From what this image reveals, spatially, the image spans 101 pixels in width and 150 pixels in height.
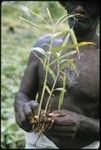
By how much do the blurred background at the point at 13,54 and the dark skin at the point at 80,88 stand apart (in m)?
0.19

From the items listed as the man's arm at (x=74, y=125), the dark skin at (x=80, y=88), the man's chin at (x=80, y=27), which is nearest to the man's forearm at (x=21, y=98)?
the dark skin at (x=80, y=88)

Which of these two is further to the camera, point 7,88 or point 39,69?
point 7,88

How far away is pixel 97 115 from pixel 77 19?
33.3 inches

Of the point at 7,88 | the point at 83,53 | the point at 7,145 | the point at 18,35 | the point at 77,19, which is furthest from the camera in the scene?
the point at 18,35

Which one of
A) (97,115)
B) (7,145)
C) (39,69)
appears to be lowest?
(7,145)

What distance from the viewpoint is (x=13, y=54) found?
1078cm

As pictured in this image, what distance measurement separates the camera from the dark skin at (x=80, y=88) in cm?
402

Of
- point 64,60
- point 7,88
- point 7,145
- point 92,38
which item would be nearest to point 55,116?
point 64,60

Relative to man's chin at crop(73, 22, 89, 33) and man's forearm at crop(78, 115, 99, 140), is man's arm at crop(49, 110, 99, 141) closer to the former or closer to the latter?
man's forearm at crop(78, 115, 99, 140)

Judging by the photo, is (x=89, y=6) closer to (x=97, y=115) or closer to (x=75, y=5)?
(x=75, y=5)

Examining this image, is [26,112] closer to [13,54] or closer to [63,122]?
[63,122]

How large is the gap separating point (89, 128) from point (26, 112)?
0.70 meters

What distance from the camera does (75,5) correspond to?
396 centimetres

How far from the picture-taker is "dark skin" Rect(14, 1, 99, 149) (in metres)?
4.02
